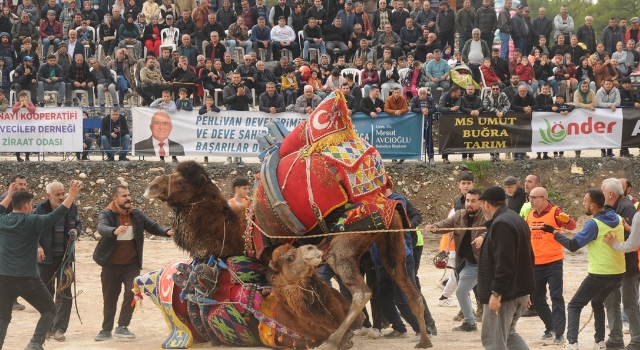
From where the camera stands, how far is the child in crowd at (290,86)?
21.1m

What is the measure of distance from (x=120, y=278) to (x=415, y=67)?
12.6 metres

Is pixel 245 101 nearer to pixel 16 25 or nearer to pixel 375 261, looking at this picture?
pixel 16 25

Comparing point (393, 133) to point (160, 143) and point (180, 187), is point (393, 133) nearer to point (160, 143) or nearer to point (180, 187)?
point (160, 143)

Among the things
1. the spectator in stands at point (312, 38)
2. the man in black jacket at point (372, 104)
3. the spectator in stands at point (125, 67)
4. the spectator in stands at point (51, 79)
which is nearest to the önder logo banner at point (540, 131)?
the man in black jacket at point (372, 104)

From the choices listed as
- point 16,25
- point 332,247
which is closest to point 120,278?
point 332,247

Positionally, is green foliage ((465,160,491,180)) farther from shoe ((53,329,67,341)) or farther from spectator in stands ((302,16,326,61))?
shoe ((53,329,67,341))

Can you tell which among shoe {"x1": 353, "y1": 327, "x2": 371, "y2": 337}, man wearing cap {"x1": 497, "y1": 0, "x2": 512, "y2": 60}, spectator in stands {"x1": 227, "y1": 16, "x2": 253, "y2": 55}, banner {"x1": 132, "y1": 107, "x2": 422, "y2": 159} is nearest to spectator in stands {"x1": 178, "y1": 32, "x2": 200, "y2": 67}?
spectator in stands {"x1": 227, "y1": 16, "x2": 253, "y2": 55}

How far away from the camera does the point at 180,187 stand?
36.3 feet

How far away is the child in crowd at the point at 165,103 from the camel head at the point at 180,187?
894cm

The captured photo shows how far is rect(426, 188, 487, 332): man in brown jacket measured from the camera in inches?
456

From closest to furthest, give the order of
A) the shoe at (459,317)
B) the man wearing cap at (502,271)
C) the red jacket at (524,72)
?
the man wearing cap at (502,271) < the shoe at (459,317) < the red jacket at (524,72)

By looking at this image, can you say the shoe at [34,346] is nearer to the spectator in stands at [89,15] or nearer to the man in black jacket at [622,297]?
the man in black jacket at [622,297]

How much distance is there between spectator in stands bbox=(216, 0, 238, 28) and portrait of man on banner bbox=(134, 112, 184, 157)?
727cm

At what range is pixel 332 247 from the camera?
1061cm
